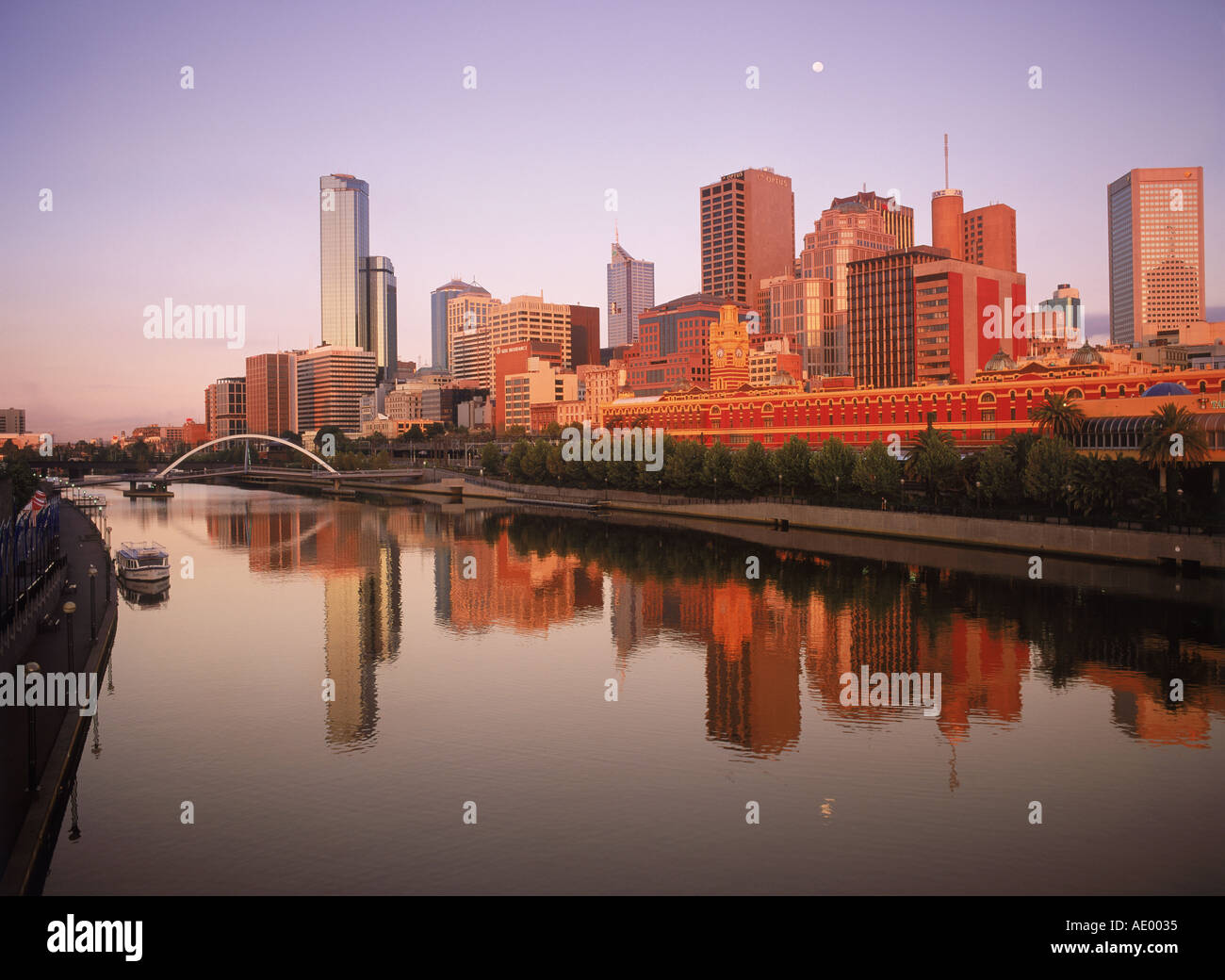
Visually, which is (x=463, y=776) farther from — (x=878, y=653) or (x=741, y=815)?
(x=878, y=653)

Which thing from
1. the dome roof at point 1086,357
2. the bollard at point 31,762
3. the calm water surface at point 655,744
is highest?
the dome roof at point 1086,357

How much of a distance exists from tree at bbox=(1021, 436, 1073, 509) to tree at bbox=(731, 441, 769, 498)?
2476cm

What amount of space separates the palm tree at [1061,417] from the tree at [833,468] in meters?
13.4

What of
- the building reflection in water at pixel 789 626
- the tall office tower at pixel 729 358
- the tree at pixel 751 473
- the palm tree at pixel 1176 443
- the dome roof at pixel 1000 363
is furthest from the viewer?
the tall office tower at pixel 729 358

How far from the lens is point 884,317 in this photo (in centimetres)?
16388

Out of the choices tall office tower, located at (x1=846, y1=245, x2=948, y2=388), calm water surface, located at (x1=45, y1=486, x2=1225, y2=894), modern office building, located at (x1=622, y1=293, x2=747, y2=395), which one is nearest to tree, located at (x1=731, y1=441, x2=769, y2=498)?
calm water surface, located at (x1=45, y1=486, x2=1225, y2=894)

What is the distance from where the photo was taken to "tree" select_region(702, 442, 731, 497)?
84.6m

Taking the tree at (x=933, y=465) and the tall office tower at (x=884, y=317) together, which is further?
the tall office tower at (x=884, y=317)

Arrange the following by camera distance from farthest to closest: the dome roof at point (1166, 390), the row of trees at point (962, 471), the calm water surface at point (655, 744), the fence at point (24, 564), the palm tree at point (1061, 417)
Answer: the palm tree at point (1061, 417), the dome roof at point (1166, 390), the row of trees at point (962, 471), the fence at point (24, 564), the calm water surface at point (655, 744)

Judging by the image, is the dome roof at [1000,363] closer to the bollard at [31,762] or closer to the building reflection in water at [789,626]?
the building reflection in water at [789,626]

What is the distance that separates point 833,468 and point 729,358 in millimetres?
49566

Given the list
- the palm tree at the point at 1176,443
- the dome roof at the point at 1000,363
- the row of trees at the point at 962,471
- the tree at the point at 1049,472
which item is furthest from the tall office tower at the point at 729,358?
the palm tree at the point at 1176,443

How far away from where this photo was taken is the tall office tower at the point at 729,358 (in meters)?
120

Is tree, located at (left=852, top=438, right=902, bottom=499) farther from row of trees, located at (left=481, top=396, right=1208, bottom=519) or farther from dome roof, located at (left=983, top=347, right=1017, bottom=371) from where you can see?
dome roof, located at (left=983, top=347, right=1017, bottom=371)
